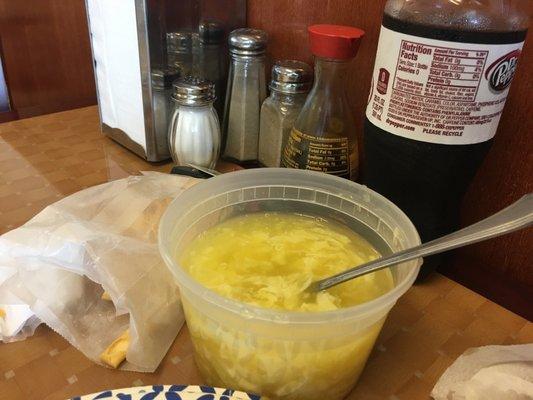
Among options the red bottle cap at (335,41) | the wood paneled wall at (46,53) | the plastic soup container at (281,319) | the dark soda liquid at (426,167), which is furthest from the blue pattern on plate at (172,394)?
the wood paneled wall at (46,53)

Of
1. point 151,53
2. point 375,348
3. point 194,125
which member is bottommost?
point 375,348

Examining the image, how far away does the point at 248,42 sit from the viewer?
30.7 inches

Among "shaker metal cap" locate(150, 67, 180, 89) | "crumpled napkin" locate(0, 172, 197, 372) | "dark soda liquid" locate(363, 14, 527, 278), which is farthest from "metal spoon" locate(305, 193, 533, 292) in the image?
"shaker metal cap" locate(150, 67, 180, 89)

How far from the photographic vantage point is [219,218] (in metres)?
0.58

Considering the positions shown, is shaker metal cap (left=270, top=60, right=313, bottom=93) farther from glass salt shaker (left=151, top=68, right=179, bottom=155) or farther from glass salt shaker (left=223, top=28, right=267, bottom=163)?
glass salt shaker (left=151, top=68, right=179, bottom=155)

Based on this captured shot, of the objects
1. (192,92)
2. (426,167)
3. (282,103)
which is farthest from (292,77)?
(426,167)

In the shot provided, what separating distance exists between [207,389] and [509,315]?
413 mm

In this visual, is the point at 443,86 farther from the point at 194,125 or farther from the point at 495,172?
the point at 194,125

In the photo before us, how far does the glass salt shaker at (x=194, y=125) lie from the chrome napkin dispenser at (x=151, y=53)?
1.7 inches

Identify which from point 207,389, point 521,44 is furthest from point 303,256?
point 521,44

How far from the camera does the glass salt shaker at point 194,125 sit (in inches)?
30.1

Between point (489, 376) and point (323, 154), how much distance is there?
34 cm

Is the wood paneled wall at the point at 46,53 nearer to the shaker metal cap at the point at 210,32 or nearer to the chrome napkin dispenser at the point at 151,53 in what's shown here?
the chrome napkin dispenser at the point at 151,53

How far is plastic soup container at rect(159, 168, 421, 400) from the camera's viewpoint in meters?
0.39
